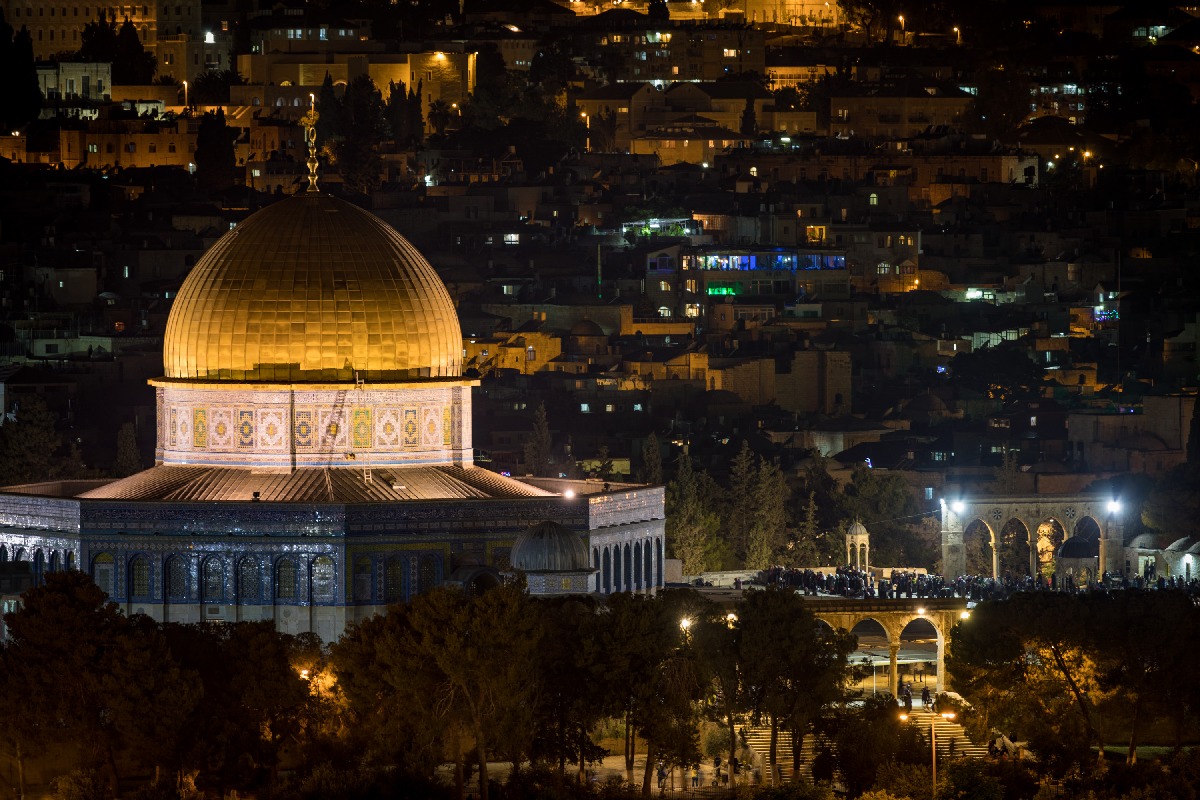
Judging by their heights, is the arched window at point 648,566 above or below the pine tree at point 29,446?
below

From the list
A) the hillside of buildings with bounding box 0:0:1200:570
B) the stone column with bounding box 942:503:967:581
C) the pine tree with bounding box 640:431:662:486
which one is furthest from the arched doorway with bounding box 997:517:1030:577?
the pine tree with bounding box 640:431:662:486

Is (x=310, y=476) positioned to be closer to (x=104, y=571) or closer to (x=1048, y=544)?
(x=104, y=571)

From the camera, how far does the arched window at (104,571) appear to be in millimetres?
75062

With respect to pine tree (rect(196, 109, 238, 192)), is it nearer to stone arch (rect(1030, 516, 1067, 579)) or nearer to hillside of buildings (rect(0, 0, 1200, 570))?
hillside of buildings (rect(0, 0, 1200, 570))

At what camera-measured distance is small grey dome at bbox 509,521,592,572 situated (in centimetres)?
7438

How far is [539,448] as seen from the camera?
4139 inches

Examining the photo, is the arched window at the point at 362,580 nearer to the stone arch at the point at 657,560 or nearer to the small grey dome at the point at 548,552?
the small grey dome at the point at 548,552

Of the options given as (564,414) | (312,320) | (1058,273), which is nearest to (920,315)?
(1058,273)

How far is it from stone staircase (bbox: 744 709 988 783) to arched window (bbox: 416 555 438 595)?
→ 6.21 meters

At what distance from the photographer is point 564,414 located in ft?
391

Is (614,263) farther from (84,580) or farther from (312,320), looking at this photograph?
(84,580)

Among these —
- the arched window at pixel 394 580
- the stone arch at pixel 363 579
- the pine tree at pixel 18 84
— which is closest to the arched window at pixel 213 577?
the stone arch at pixel 363 579

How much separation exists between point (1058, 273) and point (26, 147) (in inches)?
1476

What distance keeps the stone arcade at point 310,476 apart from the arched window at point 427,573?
2cm
